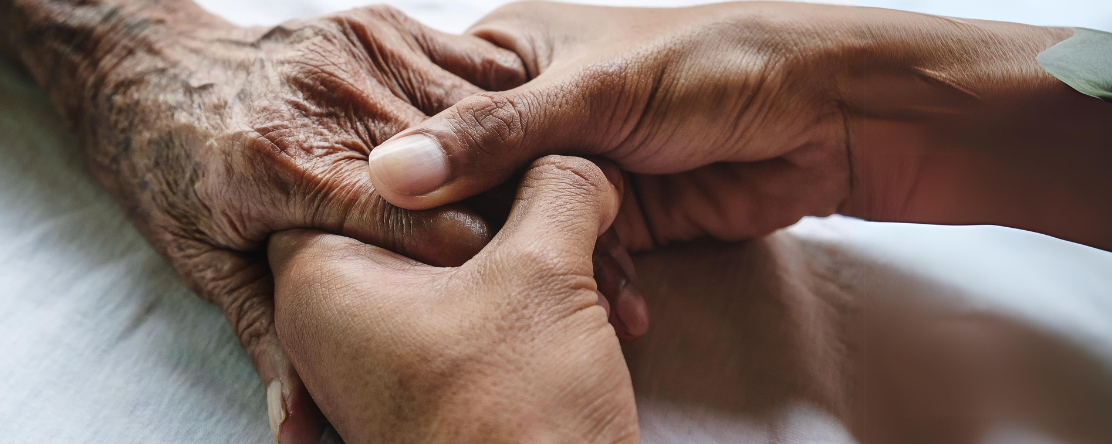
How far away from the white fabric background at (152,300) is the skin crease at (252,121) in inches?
2.2

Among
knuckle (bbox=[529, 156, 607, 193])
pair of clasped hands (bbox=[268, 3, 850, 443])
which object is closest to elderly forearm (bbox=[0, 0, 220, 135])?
pair of clasped hands (bbox=[268, 3, 850, 443])

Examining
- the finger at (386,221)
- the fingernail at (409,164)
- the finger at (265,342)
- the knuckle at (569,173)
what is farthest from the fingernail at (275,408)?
the knuckle at (569,173)

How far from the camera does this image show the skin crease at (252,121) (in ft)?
2.82

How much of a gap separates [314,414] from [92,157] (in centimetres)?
71

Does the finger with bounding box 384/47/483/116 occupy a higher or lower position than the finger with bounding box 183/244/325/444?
higher

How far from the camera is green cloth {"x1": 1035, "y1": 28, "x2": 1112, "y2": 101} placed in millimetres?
583

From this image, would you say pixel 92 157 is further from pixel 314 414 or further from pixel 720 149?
pixel 720 149

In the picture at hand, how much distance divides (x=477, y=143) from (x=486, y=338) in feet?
0.82

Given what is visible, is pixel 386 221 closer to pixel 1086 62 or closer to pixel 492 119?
pixel 492 119

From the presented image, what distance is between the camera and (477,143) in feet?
2.54

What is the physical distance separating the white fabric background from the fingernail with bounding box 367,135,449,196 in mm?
400

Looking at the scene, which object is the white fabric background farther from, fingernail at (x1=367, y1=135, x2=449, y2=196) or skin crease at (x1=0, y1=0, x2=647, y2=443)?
fingernail at (x1=367, y1=135, x2=449, y2=196)

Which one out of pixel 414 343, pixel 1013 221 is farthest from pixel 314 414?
pixel 1013 221

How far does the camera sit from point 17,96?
1279 mm
